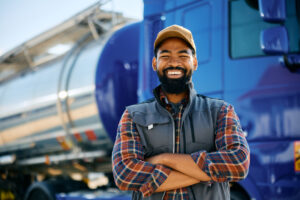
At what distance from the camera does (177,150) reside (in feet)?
5.15

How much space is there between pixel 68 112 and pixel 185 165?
343cm

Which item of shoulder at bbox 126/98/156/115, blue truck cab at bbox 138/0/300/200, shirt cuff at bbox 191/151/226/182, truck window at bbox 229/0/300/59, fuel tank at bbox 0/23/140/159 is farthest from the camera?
fuel tank at bbox 0/23/140/159

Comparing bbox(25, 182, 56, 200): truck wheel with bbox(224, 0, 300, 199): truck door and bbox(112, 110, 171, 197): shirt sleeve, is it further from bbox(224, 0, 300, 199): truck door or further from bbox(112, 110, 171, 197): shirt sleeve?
bbox(112, 110, 171, 197): shirt sleeve

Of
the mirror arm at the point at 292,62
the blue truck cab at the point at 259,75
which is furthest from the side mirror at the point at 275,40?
the mirror arm at the point at 292,62

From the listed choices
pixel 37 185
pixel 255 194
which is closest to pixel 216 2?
pixel 255 194

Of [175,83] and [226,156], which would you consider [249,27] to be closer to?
[175,83]

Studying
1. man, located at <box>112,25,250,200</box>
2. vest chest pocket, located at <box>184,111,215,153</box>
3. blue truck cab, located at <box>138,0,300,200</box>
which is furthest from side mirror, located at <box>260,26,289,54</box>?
vest chest pocket, located at <box>184,111,215,153</box>

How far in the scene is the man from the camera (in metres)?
1.51

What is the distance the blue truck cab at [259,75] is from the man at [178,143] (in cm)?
108

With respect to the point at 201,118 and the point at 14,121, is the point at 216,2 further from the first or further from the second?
the point at 14,121

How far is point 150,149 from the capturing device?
1.61 meters

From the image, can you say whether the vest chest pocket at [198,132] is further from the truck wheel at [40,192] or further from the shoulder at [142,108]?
the truck wheel at [40,192]

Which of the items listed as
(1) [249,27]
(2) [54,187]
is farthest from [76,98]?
(1) [249,27]

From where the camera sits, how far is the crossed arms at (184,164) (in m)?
1.50
